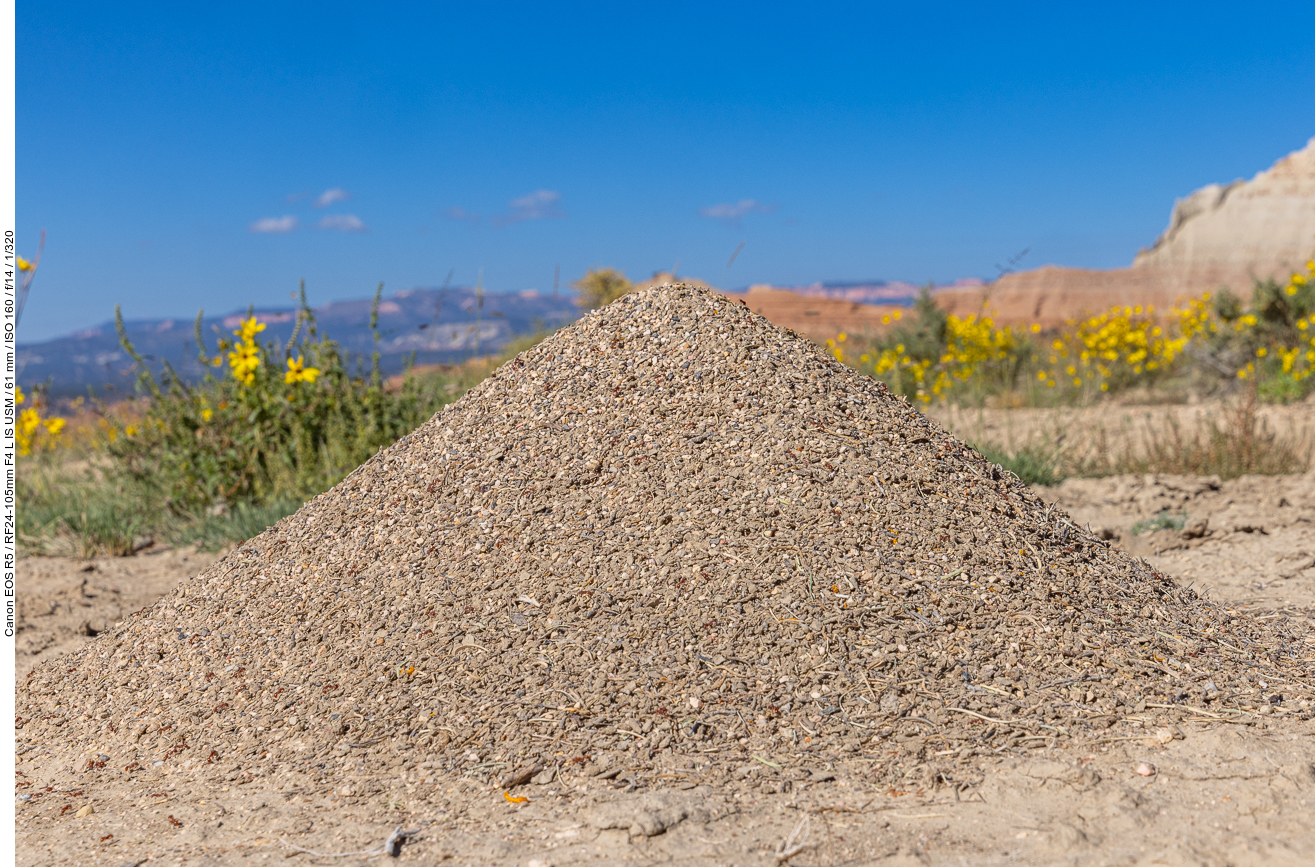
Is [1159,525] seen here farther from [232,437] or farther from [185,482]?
[185,482]

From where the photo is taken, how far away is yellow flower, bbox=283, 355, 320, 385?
4953 millimetres

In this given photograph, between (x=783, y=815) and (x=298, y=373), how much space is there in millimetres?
4099

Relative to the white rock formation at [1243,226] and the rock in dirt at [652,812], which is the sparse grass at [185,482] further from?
the white rock formation at [1243,226]

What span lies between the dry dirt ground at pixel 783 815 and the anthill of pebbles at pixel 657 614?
7 centimetres

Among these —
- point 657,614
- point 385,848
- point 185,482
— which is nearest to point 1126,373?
point 185,482

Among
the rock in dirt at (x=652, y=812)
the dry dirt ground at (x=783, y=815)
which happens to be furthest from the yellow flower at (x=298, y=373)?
the rock in dirt at (x=652, y=812)

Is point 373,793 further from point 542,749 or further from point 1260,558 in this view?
point 1260,558

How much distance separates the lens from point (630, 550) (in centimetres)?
247

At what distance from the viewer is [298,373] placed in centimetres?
510

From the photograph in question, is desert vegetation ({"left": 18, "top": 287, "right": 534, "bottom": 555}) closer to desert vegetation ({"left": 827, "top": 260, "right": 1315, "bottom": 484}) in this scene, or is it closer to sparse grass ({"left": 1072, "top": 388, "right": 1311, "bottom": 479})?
desert vegetation ({"left": 827, "top": 260, "right": 1315, "bottom": 484})

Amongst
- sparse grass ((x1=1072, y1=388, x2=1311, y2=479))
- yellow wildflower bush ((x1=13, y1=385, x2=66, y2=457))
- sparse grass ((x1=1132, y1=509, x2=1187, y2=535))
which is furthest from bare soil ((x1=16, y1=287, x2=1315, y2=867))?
yellow wildflower bush ((x1=13, y1=385, x2=66, y2=457))

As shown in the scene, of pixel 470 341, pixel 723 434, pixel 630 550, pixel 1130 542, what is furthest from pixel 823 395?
pixel 470 341

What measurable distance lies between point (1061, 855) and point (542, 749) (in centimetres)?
102

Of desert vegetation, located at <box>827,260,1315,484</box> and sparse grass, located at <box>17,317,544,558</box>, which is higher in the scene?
desert vegetation, located at <box>827,260,1315,484</box>
